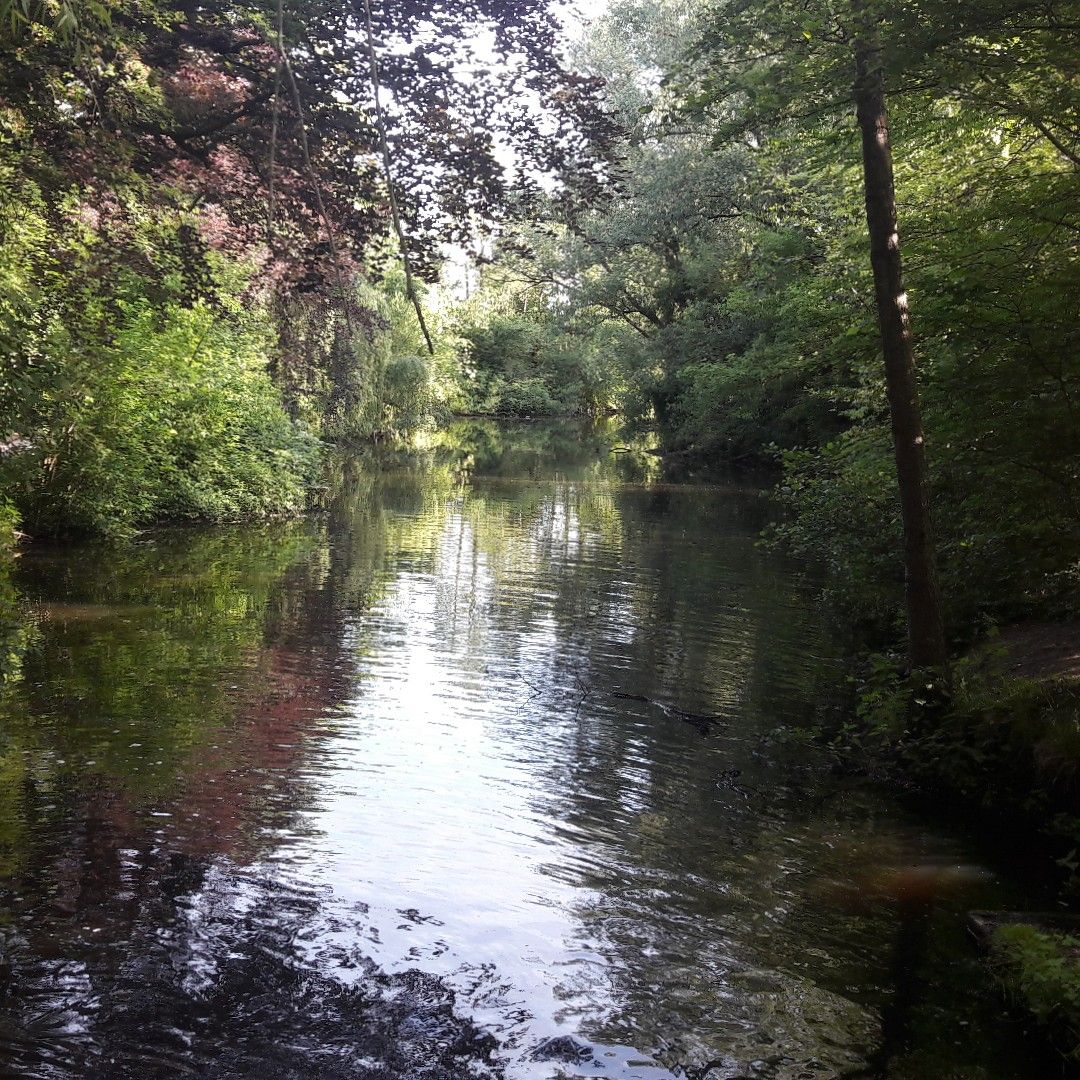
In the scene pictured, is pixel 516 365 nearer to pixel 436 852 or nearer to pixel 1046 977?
pixel 436 852

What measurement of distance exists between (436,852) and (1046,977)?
332cm

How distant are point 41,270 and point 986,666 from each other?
818 cm

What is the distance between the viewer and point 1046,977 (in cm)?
463

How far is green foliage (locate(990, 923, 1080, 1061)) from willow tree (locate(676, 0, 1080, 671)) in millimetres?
3287

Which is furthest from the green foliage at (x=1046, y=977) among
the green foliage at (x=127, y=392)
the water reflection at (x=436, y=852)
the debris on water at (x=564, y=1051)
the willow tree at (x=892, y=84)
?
the green foliage at (x=127, y=392)

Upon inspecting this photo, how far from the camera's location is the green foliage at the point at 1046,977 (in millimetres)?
4574

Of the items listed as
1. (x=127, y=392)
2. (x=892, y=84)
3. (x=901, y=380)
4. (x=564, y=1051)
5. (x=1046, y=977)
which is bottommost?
(x=564, y=1051)

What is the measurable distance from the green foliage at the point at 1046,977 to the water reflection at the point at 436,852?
0.25 meters

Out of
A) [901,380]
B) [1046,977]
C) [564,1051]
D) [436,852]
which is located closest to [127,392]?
[436,852]

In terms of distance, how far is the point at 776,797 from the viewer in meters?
7.66

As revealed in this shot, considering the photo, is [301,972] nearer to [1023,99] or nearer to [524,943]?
[524,943]

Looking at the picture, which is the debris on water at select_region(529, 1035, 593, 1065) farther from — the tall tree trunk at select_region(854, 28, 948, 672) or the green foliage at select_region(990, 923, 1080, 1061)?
the tall tree trunk at select_region(854, 28, 948, 672)

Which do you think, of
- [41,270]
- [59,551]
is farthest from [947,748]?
[59,551]

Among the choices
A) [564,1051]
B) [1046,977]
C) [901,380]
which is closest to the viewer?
[564,1051]
